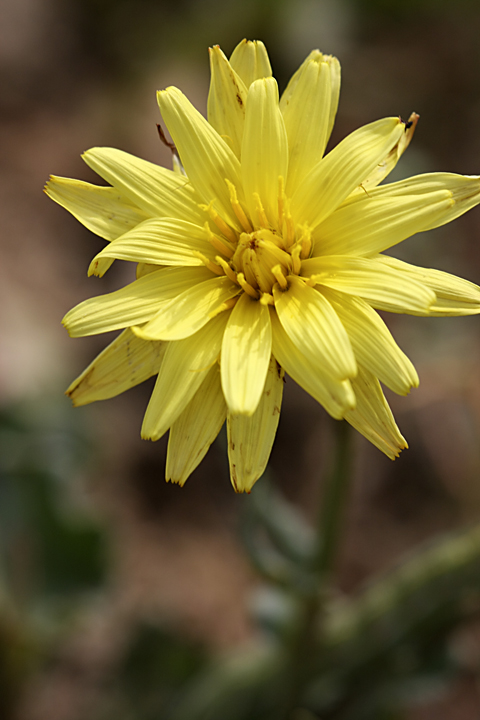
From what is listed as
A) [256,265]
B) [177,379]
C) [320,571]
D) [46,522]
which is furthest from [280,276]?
[46,522]

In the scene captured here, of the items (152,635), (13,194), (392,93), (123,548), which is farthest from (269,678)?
(392,93)

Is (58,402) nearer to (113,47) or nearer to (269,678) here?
(269,678)

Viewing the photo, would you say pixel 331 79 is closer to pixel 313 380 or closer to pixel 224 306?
pixel 224 306

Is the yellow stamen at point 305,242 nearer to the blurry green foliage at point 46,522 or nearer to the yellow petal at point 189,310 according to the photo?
the yellow petal at point 189,310

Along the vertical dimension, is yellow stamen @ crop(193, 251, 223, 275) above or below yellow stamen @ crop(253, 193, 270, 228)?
below

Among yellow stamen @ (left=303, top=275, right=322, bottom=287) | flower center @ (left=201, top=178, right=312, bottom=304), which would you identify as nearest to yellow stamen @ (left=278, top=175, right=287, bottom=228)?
flower center @ (left=201, top=178, right=312, bottom=304)

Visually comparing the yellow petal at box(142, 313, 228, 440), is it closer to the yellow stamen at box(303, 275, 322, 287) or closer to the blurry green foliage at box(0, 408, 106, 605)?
the yellow stamen at box(303, 275, 322, 287)
